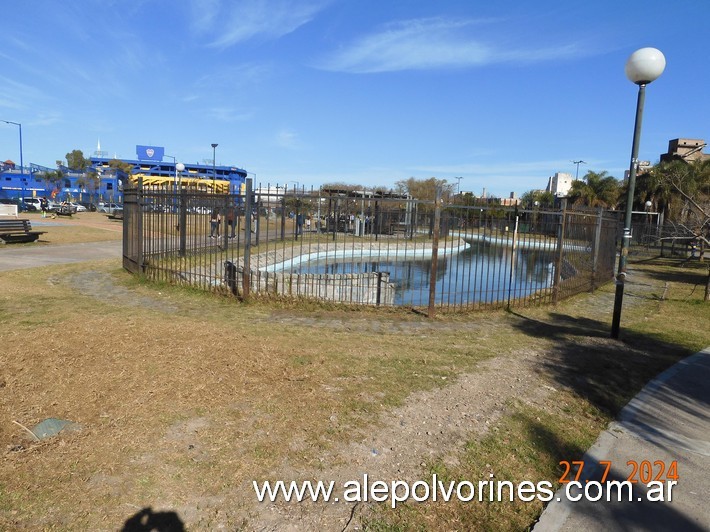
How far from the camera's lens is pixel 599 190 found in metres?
46.7

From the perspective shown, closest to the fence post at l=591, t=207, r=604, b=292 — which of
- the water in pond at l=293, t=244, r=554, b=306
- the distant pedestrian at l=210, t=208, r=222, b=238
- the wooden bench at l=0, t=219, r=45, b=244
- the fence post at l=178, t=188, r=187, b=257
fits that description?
the water in pond at l=293, t=244, r=554, b=306

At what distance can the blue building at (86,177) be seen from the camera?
6297 cm

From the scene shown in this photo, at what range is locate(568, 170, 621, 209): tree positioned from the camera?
4591cm

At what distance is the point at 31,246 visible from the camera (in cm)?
1628

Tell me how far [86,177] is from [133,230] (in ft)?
188

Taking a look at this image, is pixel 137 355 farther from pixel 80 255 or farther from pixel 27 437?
pixel 80 255

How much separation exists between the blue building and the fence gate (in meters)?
21.6

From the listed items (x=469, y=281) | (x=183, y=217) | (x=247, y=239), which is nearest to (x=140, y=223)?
(x=183, y=217)

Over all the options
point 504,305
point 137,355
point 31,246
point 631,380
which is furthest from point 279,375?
point 31,246

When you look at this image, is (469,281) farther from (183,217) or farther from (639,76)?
(183,217)

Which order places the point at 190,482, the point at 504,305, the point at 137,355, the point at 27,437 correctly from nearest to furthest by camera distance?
the point at 190,482 → the point at 27,437 → the point at 137,355 → the point at 504,305

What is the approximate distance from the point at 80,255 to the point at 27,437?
13206 mm

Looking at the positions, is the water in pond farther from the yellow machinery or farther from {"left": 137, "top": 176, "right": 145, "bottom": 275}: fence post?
{"left": 137, "top": 176, "right": 145, "bottom": 275}: fence post

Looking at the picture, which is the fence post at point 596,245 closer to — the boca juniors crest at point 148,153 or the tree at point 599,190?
the tree at point 599,190
